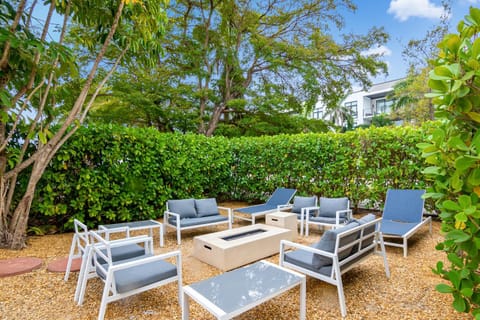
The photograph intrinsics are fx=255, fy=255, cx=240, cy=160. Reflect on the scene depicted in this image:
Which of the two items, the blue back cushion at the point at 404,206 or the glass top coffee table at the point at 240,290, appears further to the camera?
the blue back cushion at the point at 404,206

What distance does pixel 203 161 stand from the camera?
8414 millimetres

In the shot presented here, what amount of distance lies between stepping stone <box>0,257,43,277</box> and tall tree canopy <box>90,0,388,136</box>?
7768 mm

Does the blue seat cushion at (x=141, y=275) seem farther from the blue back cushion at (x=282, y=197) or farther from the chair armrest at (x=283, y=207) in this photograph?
the blue back cushion at (x=282, y=197)

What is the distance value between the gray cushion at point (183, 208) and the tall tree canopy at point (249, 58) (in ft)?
21.0

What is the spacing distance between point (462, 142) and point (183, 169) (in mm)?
7087

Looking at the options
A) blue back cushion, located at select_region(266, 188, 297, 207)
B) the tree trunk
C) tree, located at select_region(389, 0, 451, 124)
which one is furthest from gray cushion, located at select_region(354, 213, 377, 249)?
tree, located at select_region(389, 0, 451, 124)

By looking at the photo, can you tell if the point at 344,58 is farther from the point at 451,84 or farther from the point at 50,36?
the point at 451,84

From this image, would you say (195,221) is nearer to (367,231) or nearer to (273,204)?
(273,204)

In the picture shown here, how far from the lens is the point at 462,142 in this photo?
1.32m

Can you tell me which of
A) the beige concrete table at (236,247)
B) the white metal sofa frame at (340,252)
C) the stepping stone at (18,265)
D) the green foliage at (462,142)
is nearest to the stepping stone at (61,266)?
the stepping stone at (18,265)

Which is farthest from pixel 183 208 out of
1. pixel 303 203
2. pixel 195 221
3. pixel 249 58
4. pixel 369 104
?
pixel 369 104

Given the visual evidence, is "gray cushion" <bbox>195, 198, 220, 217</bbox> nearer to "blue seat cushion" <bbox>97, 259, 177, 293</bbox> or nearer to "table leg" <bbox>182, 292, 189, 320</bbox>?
"blue seat cushion" <bbox>97, 259, 177, 293</bbox>

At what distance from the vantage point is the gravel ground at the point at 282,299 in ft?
9.28

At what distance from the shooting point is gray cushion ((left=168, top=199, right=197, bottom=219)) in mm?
5956
